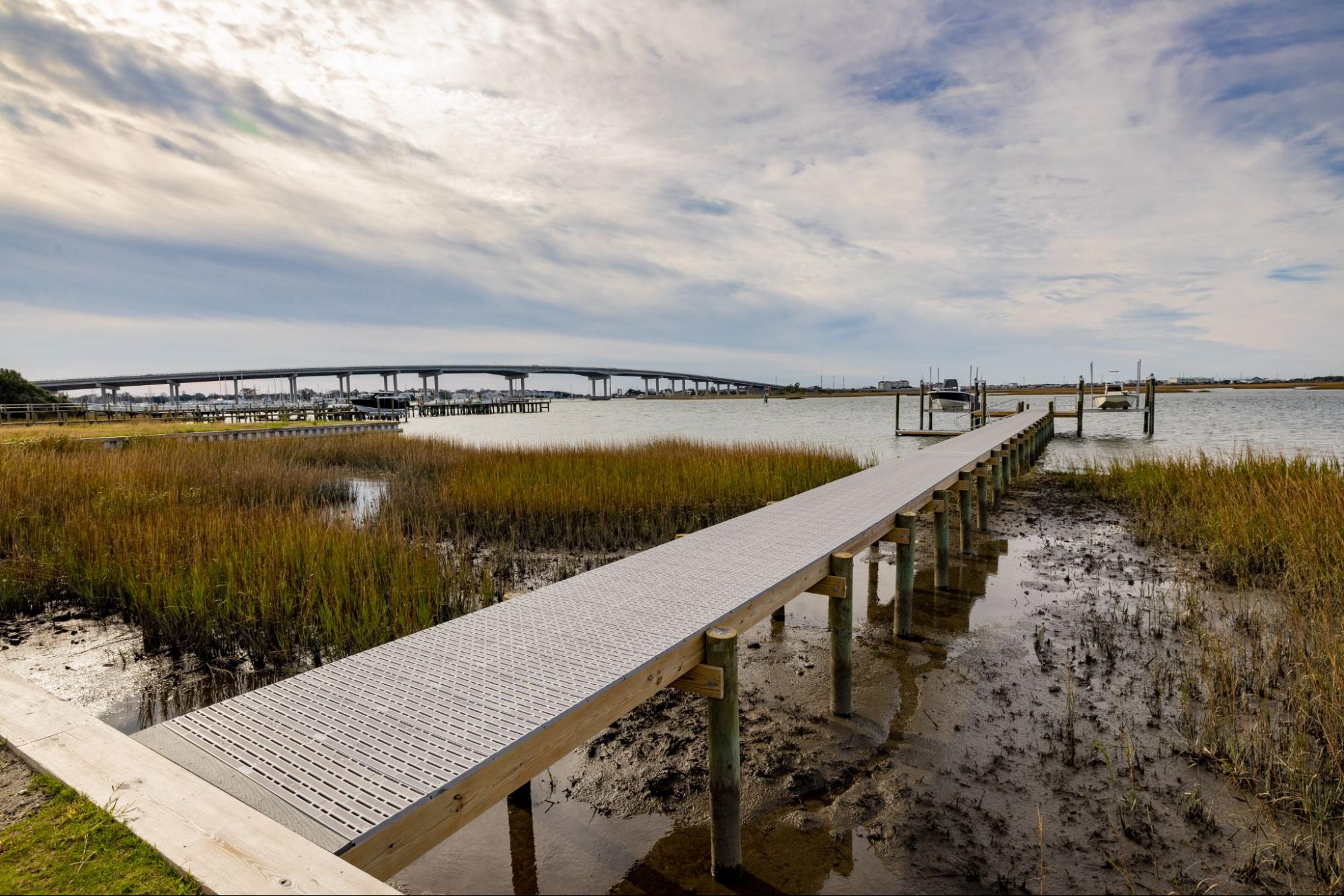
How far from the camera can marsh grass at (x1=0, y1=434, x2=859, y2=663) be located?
16.7 feet

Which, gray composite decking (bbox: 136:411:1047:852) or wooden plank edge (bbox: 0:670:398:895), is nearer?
wooden plank edge (bbox: 0:670:398:895)

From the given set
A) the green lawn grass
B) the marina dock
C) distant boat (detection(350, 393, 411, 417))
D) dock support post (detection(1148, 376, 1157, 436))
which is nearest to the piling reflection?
the marina dock

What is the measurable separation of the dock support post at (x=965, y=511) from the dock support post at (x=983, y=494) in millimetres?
1073

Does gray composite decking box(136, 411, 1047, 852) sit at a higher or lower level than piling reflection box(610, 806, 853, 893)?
higher

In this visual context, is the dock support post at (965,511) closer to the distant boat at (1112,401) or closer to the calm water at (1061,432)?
the calm water at (1061,432)

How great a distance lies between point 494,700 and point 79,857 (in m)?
1.20

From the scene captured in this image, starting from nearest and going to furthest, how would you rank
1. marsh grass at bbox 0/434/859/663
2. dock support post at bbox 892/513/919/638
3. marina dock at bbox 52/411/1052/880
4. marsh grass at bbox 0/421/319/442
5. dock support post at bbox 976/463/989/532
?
1. marina dock at bbox 52/411/1052/880
2. marsh grass at bbox 0/434/859/663
3. dock support post at bbox 892/513/919/638
4. dock support post at bbox 976/463/989/532
5. marsh grass at bbox 0/421/319/442

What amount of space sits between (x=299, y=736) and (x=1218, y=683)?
528cm

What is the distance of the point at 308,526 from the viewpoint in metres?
6.61

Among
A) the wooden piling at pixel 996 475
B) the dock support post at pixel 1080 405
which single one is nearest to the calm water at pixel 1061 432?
the dock support post at pixel 1080 405

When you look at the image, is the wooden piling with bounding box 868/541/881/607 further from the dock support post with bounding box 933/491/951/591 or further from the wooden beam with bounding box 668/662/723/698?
the wooden beam with bounding box 668/662/723/698

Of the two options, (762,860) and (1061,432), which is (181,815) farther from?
(1061,432)

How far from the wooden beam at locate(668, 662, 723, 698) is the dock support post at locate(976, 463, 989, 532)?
7.74m

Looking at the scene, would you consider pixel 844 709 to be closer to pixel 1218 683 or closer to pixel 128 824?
pixel 1218 683
